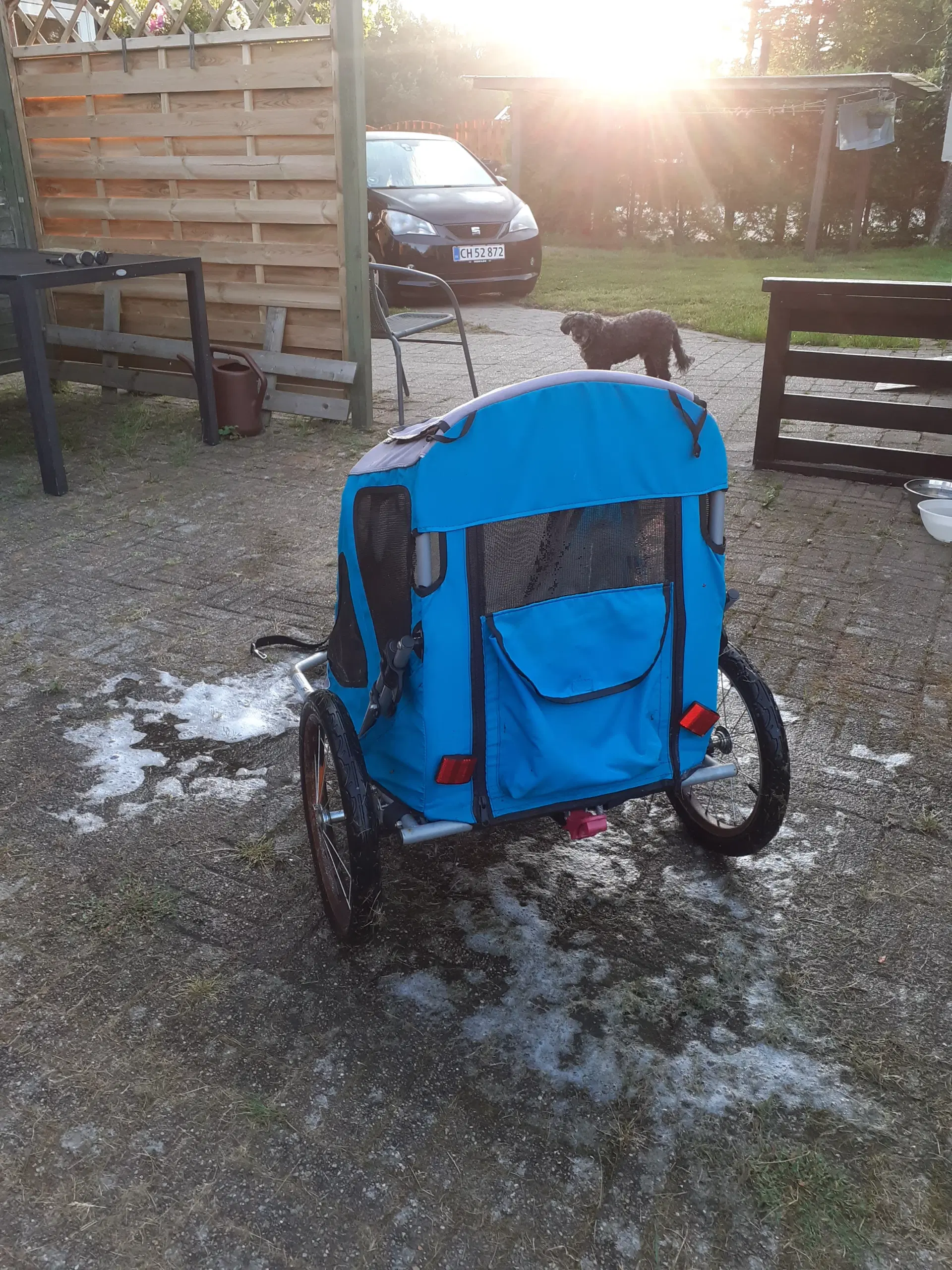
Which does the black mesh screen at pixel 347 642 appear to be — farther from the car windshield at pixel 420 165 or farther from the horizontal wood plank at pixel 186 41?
the car windshield at pixel 420 165

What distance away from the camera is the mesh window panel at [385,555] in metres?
1.99

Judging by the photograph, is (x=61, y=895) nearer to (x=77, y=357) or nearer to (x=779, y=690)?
(x=779, y=690)

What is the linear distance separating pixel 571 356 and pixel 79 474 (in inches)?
168

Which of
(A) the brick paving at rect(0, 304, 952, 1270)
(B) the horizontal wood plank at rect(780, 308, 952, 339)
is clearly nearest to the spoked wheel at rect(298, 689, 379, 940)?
(A) the brick paving at rect(0, 304, 952, 1270)

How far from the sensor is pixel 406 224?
1083cm

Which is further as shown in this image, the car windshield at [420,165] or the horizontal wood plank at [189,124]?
the car windshield at [420,165]

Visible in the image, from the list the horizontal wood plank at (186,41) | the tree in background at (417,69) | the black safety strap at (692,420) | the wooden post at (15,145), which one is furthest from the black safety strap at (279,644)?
the tree in background at (417,69)

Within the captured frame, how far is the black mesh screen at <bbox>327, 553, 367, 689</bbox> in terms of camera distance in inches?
87.0

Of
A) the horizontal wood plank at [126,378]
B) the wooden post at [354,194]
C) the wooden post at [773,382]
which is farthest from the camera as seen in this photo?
the horizontal wood plank at [126,378]

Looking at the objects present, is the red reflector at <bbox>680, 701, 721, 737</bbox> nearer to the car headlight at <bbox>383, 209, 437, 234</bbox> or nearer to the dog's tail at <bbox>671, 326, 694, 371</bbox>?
the dog's tail at <bbox>671, 326, 694, 371</bbox>

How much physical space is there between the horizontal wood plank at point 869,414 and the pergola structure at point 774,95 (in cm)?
1104

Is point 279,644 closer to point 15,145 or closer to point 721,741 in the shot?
point 721,741

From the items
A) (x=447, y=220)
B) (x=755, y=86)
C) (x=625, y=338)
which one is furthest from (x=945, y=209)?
(x=625, y=338)

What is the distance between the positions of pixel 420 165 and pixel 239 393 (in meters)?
6.61
